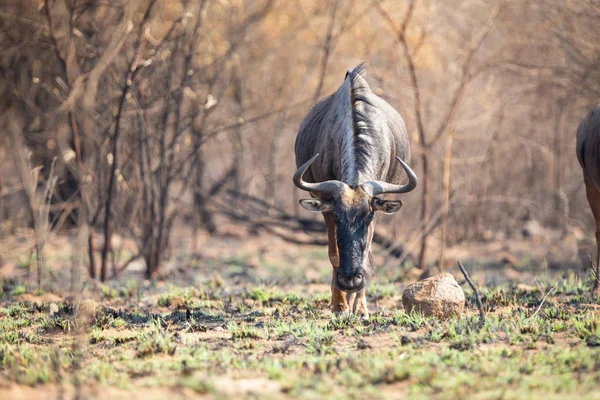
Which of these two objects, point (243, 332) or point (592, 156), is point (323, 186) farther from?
point (592, 156)

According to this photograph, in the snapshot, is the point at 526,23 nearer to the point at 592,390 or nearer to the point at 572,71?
the point at 572,71

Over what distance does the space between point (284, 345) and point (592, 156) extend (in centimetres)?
411

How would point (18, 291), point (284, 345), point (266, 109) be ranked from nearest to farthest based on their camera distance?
point (284, 345), point (18, 291), point (266, 109)

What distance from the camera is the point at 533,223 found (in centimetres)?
1549

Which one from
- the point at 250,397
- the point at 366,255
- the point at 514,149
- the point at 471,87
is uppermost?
the point at 471,87

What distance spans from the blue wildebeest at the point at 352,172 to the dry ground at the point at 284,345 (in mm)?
493

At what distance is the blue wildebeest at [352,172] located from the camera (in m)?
6.16

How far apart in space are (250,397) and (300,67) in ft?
47.3

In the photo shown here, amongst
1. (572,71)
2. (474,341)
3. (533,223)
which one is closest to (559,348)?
(474,341)

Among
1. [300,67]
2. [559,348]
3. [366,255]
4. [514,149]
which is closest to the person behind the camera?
[559,348]

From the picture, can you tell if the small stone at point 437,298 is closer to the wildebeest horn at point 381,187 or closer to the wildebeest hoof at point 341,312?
the wildebeest hoof at point 341,312

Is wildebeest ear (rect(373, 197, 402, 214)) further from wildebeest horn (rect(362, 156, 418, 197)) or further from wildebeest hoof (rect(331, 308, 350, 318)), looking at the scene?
wildebeest hoof (rect(331, 308, 350, 318))

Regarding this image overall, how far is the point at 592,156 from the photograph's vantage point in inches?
297

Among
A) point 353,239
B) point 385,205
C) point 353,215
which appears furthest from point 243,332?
point 385,205
